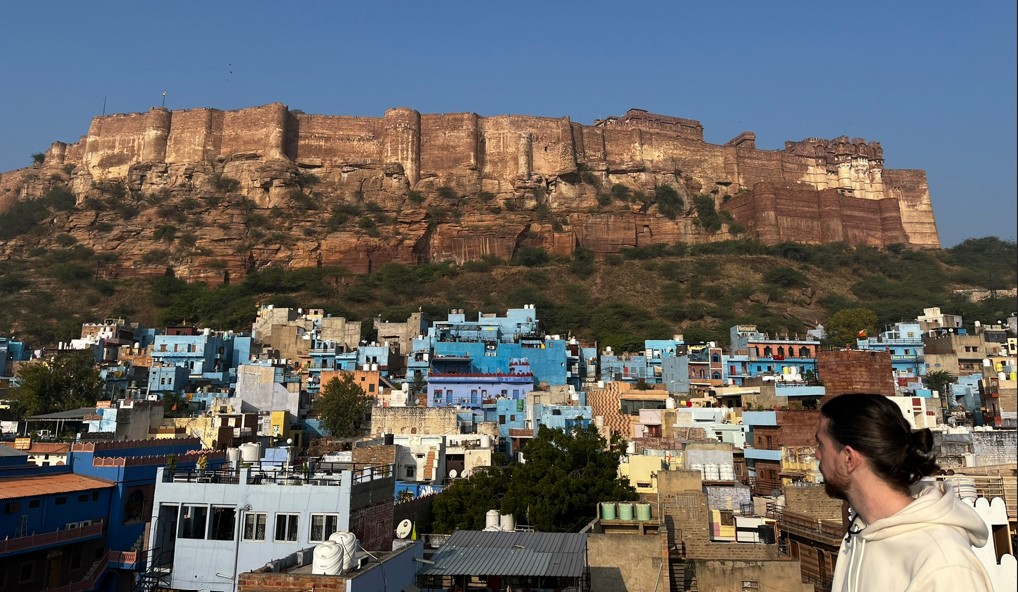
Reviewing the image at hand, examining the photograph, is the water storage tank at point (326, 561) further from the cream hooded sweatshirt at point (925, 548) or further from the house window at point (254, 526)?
the cream hooded sweatshirt at point (925, 548)

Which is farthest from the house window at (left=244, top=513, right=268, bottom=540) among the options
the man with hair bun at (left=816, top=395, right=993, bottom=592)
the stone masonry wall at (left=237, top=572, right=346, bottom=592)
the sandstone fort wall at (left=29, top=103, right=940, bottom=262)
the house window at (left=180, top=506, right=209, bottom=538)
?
the sandstone fort wall at (left=29, top=103, right=940, bottom=262)

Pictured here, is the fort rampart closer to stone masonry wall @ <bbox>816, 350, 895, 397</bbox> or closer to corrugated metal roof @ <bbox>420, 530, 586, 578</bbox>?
stone masonry wall @ <bbox>816, 350, 895, 397</bbox>

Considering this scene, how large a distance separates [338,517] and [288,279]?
55262mm

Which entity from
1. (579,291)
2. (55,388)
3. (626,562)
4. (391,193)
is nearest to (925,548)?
(626,562)

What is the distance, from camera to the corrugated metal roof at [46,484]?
46.4 ft

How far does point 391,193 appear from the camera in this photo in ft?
248

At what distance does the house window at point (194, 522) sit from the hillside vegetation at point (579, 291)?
39454mm

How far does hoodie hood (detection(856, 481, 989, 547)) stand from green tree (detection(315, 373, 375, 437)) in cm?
3056

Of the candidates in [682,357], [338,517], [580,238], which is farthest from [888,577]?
[580,238]

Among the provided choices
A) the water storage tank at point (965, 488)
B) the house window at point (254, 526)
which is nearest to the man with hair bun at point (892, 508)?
the water storage tank at point (965, 488)

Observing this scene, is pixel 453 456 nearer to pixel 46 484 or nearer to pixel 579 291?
pixel 46 484

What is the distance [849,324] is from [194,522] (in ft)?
159

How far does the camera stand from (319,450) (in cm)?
2772

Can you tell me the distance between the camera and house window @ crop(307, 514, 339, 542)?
11.4m
